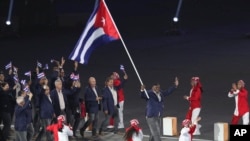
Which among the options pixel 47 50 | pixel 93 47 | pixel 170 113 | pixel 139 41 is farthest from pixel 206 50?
pixel 93 47

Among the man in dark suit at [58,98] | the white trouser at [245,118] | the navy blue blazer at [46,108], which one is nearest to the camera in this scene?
the navy blue blazer at [46,108]

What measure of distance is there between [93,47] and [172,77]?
44.9 feet

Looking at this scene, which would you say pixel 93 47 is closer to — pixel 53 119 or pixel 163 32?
pixel 53 119

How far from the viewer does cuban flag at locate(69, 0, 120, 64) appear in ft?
71.3

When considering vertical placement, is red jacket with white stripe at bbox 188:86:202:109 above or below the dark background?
below

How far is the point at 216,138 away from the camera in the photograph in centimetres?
2297

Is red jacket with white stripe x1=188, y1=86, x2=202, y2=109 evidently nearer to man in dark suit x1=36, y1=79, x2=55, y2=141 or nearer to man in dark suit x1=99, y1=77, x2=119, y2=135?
man in dark suit x1=99, y1=77, x2=119, y2=135

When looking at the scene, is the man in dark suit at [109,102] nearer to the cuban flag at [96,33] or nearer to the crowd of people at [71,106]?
the crowd of people at [71,106]

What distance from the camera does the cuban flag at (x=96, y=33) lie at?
2172 cm

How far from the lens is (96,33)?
2195cm

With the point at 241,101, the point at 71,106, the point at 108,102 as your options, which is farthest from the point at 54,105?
the point at 241,101

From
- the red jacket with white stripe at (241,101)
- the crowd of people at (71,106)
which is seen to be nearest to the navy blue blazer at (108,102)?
the crowd of people at (71,106)

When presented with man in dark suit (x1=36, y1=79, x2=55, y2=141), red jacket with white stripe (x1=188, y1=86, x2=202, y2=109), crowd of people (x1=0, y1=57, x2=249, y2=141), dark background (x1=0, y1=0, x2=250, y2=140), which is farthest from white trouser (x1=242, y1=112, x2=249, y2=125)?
man in dark suit (x1=36, y1=79, x2=55, y2=141)

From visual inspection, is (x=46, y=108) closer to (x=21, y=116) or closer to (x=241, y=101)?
(x=21, y=116)
